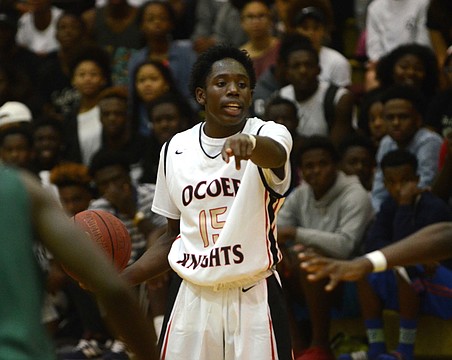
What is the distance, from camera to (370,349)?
25.2 ft

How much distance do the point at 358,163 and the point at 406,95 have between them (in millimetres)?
698

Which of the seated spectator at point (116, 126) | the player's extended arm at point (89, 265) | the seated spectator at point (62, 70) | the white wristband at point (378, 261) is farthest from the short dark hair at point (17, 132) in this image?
the player's extended arm at point (89, 265)

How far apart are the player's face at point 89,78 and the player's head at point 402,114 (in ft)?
10.4

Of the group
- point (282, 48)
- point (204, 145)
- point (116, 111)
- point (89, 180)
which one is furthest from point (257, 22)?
point (204, 145)

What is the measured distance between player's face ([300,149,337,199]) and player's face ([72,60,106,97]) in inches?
124

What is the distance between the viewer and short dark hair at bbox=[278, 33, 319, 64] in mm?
9344

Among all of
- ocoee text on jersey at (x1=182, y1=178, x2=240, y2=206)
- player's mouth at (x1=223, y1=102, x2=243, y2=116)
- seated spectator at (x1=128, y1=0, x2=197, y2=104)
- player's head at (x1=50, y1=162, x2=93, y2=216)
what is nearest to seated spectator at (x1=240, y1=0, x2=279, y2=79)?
seated spectator at (x1=128, y1=0, x2=197, y2=104)

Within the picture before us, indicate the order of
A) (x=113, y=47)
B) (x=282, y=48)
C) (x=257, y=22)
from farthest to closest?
1. (x=113, y=47)
2. (x=257, y=22)
3. (x=282, y=48)

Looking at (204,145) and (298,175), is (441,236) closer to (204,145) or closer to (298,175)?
(204,145)

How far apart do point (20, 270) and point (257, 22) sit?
776 centimetres

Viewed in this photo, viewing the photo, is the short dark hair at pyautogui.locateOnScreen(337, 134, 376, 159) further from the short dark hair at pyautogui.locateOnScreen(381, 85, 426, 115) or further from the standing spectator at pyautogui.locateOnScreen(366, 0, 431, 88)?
the standing spectator at pyautogui.locateOnScreen(366, 0, 431, 88)

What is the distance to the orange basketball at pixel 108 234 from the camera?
5.01 metres

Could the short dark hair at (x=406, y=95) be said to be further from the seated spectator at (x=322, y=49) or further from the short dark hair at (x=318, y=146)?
the seated spectator at (x=322, y=49)

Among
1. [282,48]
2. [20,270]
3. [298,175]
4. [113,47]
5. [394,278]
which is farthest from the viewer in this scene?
[113,47]
